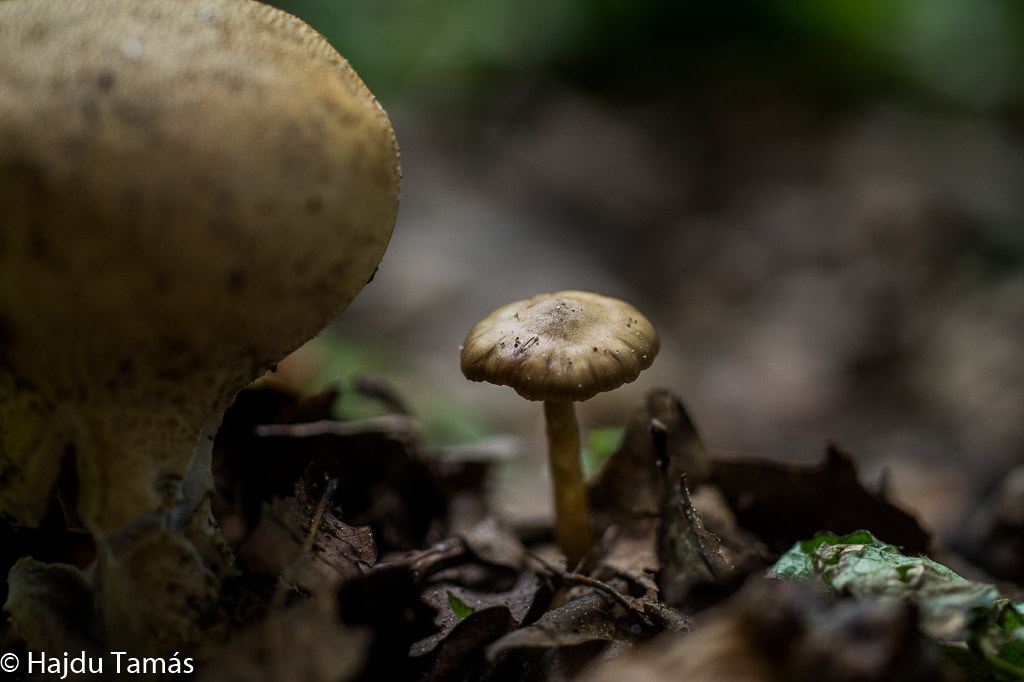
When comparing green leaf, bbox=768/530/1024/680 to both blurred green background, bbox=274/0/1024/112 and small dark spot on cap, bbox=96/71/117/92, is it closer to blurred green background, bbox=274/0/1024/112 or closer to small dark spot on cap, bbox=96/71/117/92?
small dark spot on cap, bbox=96/71/117/92

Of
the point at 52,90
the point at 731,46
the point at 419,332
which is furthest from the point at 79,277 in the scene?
the point at 731,46

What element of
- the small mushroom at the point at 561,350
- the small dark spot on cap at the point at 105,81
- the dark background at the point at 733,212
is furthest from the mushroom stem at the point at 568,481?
the small dark spot on cap at the point at 105,81

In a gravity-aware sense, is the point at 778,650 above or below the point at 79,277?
below

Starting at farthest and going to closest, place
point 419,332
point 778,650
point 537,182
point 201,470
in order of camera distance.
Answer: point 537,182 < point 419,332 < point 201,470 < point 778,650

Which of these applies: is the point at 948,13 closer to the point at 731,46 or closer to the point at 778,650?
the point at 731,46

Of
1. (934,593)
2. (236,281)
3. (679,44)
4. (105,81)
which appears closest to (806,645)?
(934,593)

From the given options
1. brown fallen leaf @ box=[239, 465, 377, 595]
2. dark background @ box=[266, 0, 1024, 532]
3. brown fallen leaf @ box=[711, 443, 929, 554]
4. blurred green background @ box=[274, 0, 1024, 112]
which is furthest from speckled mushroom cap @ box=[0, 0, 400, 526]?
blurred green background @ box=[274, 0, 1024, 112]

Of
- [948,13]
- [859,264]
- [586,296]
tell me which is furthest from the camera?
[948,13]

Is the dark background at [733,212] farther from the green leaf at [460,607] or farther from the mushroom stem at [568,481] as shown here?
the green leaf at [460,607]
